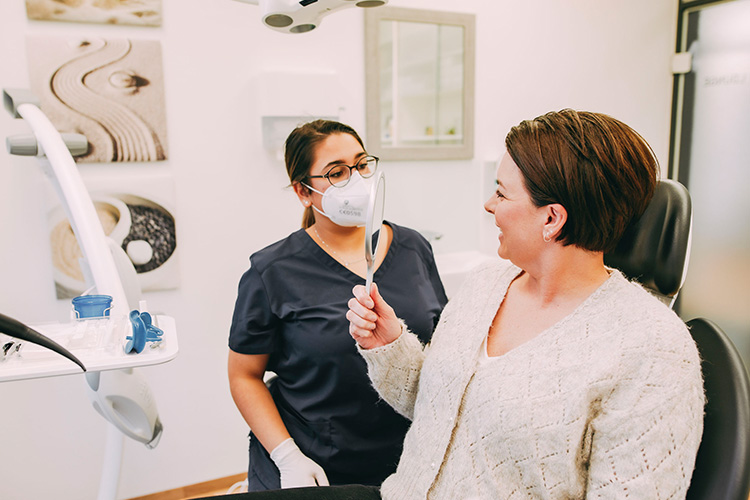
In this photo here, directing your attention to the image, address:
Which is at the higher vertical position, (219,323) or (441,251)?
(441,251)

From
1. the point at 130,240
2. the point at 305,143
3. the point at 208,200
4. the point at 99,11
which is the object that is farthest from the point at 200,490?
the point at 99,11

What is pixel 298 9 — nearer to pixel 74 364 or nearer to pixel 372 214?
pixel 372 214

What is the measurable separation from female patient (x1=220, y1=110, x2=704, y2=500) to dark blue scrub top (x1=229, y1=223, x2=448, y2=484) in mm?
234

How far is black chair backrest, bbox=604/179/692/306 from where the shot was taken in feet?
3.35

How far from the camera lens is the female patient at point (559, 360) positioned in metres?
0.80

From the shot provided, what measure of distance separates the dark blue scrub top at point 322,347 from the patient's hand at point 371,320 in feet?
0.75

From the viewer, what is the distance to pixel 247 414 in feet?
4.59

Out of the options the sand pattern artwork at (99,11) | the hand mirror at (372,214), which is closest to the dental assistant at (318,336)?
the hand mirror at (372,214)

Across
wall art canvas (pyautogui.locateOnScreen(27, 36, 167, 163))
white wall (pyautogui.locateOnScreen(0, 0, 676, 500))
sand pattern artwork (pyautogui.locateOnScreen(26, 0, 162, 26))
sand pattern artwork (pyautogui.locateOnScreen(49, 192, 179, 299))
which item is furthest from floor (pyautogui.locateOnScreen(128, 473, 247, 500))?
sand pattern artwork (pyautogui.locateOnScreen(26, 0, 162, 26))

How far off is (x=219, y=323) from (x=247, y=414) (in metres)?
0.82

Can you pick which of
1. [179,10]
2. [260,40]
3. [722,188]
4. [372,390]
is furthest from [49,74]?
[722,188]

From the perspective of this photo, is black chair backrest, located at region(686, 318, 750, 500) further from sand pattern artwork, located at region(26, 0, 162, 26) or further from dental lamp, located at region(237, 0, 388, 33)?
sand pattern artwork, located at region(26, 0, 162, 26)

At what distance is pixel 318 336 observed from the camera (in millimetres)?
1342

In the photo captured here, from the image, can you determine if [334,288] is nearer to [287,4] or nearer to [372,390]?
[372,390]
